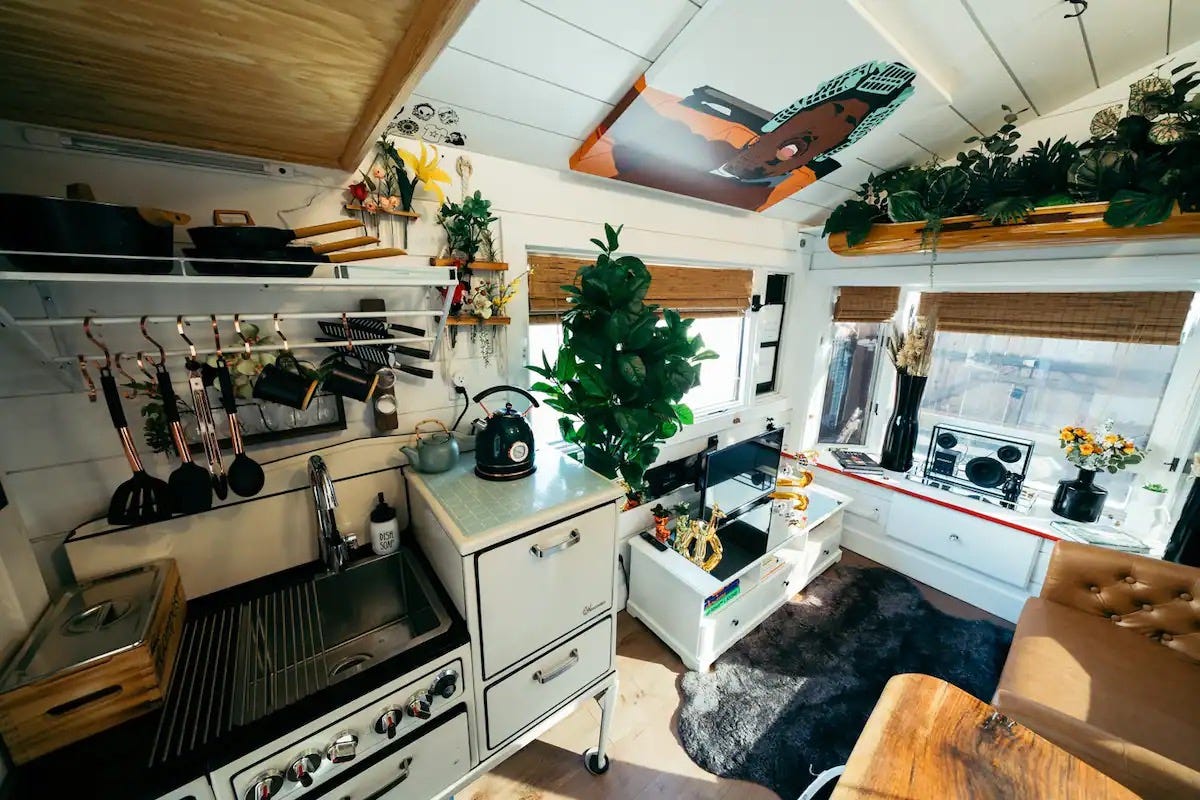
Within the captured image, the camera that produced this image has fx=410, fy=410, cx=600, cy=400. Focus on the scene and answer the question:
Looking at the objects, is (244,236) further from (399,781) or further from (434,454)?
(399,781)

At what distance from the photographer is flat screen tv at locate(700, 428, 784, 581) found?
2164 mm

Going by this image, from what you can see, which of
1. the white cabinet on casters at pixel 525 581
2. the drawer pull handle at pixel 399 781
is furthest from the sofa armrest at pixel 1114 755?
the drawer pull handle at pixel 399 781

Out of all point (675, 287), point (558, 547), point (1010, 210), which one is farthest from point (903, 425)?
point (558, 547)

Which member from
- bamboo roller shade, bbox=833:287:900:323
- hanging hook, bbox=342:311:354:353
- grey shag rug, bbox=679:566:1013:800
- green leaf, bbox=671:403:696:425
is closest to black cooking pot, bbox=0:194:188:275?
hanging hook, bbox=342:311:354:353

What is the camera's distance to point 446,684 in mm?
1016

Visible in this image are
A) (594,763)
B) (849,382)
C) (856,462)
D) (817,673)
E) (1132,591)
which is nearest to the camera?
(594,763)

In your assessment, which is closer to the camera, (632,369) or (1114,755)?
(1114,755)

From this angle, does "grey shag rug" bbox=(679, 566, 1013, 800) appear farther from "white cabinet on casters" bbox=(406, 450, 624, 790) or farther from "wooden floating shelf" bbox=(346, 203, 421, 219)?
"wooden floating shelf" bbox=(346, 203, 421, 219)

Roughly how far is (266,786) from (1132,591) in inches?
114

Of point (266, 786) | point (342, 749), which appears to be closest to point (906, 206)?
point (342, 749)

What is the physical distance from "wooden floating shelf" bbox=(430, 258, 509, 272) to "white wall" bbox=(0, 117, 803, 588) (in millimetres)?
54

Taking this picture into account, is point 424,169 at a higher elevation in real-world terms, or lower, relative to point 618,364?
higher

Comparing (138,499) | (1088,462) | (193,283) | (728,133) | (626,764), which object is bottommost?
(626,764)

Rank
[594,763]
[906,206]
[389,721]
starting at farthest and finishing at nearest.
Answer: [906,206]
[594,763]
[389,721]
